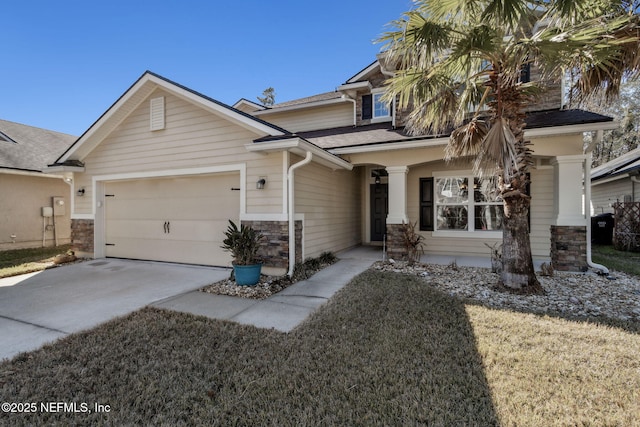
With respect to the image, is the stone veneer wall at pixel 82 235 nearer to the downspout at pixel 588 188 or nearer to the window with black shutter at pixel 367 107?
the window with black shutter at pixel 367 107

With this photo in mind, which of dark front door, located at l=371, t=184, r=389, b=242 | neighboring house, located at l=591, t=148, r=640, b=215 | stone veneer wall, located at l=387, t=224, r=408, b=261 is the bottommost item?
stone veneer wall, located at l=387, t=224, r=408, b=261

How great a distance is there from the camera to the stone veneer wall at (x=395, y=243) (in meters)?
7.93

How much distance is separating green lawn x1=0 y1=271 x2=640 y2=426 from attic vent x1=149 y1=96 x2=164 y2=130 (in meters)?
5.37

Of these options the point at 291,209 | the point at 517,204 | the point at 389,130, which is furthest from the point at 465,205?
the point at 291,209

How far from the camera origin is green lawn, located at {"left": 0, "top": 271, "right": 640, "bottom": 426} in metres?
2.32

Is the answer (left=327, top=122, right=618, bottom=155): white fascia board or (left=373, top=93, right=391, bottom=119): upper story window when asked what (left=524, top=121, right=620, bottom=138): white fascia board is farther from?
(left=373, top=93, right=391, bottom=119): upper story window

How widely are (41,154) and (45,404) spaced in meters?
13.9

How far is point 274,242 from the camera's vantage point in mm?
6590

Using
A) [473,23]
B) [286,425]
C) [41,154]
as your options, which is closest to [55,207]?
[41,154]

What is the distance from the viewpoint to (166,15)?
9.16 meters

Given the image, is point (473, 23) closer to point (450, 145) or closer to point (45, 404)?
point (450, 145)

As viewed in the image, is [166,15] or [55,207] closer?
[166,15]

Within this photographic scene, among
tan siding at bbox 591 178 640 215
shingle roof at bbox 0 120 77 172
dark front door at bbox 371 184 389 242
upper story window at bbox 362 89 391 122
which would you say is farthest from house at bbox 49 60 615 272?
tan siding at bbox 591 178 640 215

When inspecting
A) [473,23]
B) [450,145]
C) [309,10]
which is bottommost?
[450,145]
